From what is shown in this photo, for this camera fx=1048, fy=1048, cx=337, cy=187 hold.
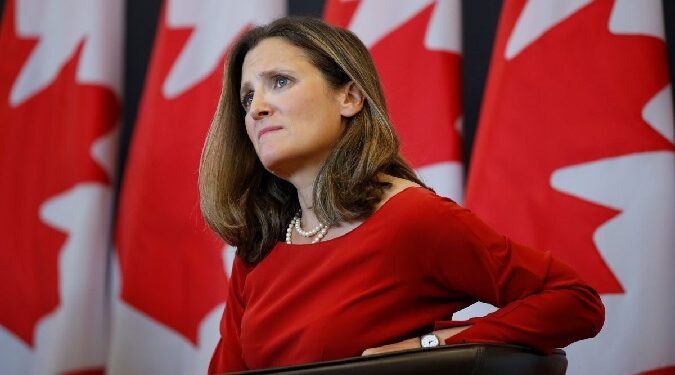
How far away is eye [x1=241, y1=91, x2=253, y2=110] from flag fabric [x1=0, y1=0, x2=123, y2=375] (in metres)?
0.95

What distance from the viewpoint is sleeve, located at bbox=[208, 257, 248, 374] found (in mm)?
1698

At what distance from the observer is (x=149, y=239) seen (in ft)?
8.02

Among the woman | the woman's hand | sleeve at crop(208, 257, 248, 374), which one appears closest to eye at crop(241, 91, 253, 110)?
the woman

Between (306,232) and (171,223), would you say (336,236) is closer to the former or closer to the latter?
(306,232)

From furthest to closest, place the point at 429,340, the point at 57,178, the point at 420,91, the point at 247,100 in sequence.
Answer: the point at 57,178 < the point at 420,91 < the point at 247,100 < the point at 429,340

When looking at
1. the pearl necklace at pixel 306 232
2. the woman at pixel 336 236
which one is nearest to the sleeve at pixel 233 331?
the woman at pixel 336 236

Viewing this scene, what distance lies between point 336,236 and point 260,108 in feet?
0.74

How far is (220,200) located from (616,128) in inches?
30.6

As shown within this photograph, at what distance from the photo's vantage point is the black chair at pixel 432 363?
1.19 m

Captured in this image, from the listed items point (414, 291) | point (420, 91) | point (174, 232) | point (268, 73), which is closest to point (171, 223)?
point (174, 232)

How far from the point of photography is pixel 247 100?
1.71 metres

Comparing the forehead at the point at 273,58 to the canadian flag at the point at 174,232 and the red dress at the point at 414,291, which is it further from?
the canadian flag at the point at 174,232

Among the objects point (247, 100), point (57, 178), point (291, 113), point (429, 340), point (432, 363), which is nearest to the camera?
point (432, 363)

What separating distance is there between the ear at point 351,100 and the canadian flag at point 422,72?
0.55 metres
